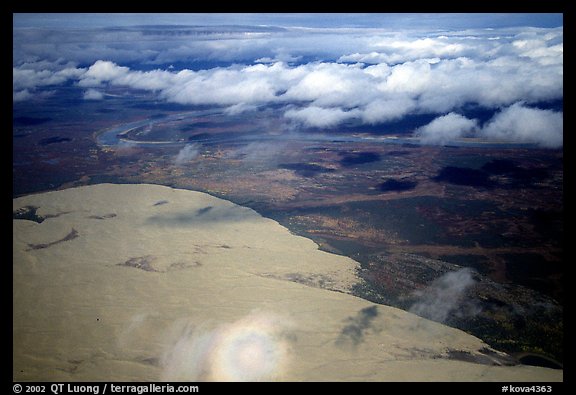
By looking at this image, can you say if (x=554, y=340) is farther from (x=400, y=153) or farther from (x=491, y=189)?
(x=400, y=153)

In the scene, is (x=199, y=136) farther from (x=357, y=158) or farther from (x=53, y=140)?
(x=357, y=158)

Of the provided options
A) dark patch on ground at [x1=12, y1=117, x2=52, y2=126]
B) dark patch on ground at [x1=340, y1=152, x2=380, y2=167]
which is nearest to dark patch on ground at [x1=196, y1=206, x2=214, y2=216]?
dark patch on ground at [x1=340, y1=152, x2=380, y2=167]

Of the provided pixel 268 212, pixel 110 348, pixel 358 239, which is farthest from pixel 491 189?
pixel 110 348

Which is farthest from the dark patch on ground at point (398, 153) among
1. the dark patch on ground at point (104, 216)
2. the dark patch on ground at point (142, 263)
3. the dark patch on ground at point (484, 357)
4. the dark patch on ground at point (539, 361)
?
the dark patch on ground at point (484, 357)

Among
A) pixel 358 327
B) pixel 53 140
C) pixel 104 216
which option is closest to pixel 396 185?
pixel 358 327

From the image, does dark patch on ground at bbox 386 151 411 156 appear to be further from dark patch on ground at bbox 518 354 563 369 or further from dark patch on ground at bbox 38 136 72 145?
dark patch on ground at bbox 38 136 72 145

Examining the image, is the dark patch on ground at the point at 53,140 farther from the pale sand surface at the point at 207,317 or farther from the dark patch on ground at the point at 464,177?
the dark patch on ground at the point at 464,177

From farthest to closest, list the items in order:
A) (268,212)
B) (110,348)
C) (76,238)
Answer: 1. (268,212)
2. (76,238)
3. (110,348)
